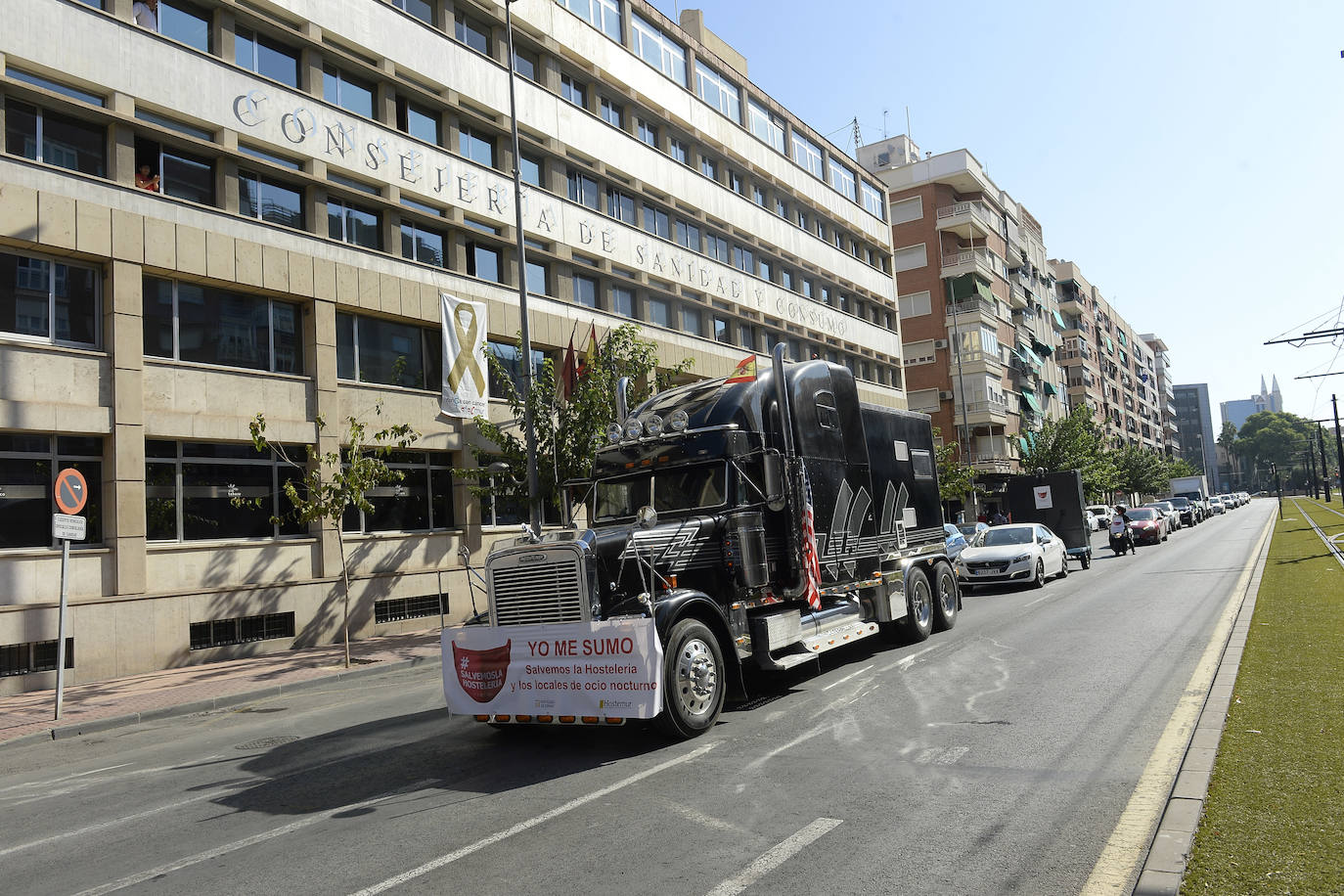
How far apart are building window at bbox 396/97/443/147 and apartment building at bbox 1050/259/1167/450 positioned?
66639 millimetres

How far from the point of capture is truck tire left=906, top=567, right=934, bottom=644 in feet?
42.3

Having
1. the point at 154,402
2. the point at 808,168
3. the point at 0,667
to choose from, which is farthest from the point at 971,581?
the point at 808,168

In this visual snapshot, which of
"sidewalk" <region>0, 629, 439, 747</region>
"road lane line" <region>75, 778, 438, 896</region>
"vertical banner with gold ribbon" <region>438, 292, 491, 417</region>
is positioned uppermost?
"vertical banner with gold ribbon" <region>438, 292, 491, 417</region>

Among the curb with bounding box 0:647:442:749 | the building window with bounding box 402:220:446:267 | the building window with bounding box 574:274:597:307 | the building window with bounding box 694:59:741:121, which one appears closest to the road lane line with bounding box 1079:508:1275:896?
the curb with bounding box 0:647:442:749

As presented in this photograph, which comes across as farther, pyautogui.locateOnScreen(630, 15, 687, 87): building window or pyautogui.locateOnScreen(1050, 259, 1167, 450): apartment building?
pyautogui.locateOnScreen(1050, 259, 1167, 450): apartment building

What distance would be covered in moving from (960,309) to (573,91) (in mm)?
36137

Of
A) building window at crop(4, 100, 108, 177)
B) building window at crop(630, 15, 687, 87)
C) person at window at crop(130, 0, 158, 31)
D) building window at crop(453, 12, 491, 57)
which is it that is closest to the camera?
building window at crop(4, 100, 108, 177)

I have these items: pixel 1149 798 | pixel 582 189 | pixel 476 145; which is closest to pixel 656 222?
pixel 582 189

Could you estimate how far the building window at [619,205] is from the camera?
94.4 ft

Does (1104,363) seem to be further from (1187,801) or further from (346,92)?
(1187,801)

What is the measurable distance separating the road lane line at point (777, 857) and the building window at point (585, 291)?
2239cm

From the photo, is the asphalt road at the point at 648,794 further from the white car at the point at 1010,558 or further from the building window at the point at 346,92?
the building window at the point at 346,92

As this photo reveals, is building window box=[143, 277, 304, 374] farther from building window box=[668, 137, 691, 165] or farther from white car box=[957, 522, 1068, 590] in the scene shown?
building window box=[668, 137, 691, 165]

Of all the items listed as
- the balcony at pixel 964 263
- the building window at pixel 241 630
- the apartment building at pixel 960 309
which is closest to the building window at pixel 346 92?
the building window at pixel 241 630
